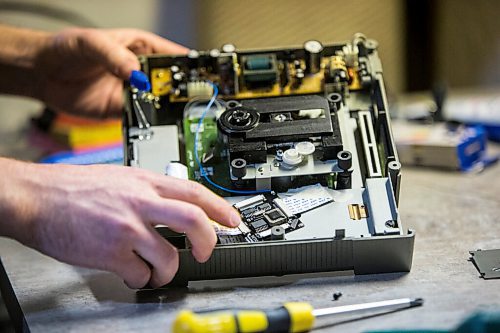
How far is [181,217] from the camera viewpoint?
3.51 feet

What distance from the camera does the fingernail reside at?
3.76ft

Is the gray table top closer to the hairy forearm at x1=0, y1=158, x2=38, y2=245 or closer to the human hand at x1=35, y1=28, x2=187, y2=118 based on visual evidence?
the hairy forearm at x1=0, y1=158, x2=38, y2=245

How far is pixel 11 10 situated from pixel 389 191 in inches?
70.6

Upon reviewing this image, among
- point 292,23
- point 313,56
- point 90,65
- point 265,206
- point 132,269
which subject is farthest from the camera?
point 292,23

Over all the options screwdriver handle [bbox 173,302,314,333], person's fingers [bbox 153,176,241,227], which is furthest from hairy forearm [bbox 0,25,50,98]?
screwdriver handle [bbox 173,302,314,333]

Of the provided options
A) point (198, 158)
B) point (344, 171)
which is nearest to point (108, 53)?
point (198, 158)

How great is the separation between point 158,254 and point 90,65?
2.18 feet

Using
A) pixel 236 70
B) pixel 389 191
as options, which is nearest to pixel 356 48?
pixel 236 70

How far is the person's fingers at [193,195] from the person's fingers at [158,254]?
0.06 m

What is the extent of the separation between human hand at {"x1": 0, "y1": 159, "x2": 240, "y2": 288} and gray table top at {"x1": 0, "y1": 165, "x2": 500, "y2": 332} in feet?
0.19

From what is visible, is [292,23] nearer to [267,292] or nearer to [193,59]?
[193,59]

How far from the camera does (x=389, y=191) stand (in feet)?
4.01

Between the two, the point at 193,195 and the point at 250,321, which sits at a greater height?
the point at 193,195

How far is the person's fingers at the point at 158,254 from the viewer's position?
1.08m
